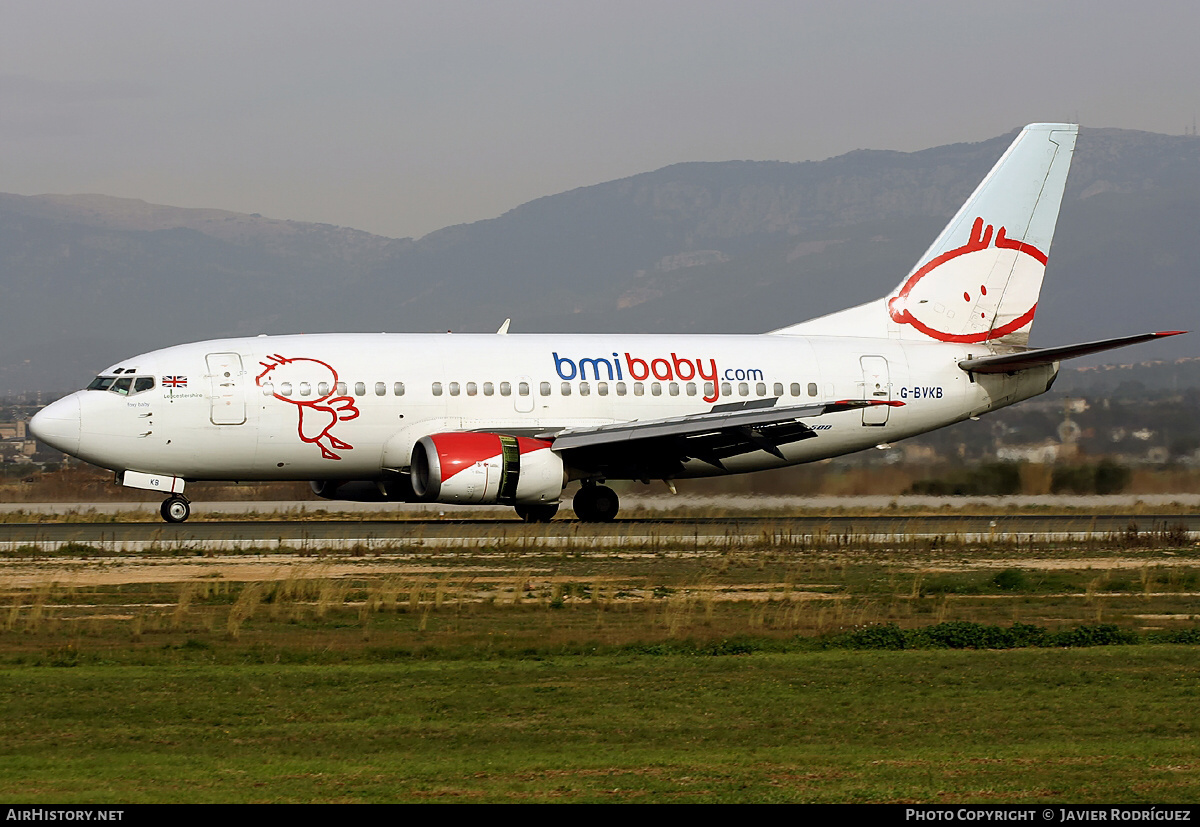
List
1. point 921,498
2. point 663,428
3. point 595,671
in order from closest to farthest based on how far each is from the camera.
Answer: point 595,671, point 663,428, point 921,498

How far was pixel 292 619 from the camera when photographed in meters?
18.3

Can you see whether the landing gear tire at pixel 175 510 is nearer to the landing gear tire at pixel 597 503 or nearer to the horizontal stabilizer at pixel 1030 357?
the landing gear tire at pixel 597 503

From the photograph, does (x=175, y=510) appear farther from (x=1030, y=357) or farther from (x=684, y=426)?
(x=1030, y=357)

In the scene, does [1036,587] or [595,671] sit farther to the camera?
[1036,587]

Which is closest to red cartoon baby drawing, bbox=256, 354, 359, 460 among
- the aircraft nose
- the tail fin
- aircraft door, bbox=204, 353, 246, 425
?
aircraft door, bbox=204, 353, 246, 425

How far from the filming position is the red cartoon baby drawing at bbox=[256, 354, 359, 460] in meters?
32.3

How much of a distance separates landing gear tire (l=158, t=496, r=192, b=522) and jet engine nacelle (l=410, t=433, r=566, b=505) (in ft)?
17.5

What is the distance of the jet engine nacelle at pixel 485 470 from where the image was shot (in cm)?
3078

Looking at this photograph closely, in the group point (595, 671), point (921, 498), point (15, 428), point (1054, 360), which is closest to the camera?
point (595, 671)

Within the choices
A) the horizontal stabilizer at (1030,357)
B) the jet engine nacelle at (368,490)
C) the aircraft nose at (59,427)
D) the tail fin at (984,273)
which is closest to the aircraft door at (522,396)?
the jet engine nacelle at (368,490)

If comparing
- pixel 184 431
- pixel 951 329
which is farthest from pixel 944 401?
pixel 184 431

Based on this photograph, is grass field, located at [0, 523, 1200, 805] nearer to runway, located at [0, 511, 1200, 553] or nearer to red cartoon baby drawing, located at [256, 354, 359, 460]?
runway, located at [0, 511, 1200, 553]
